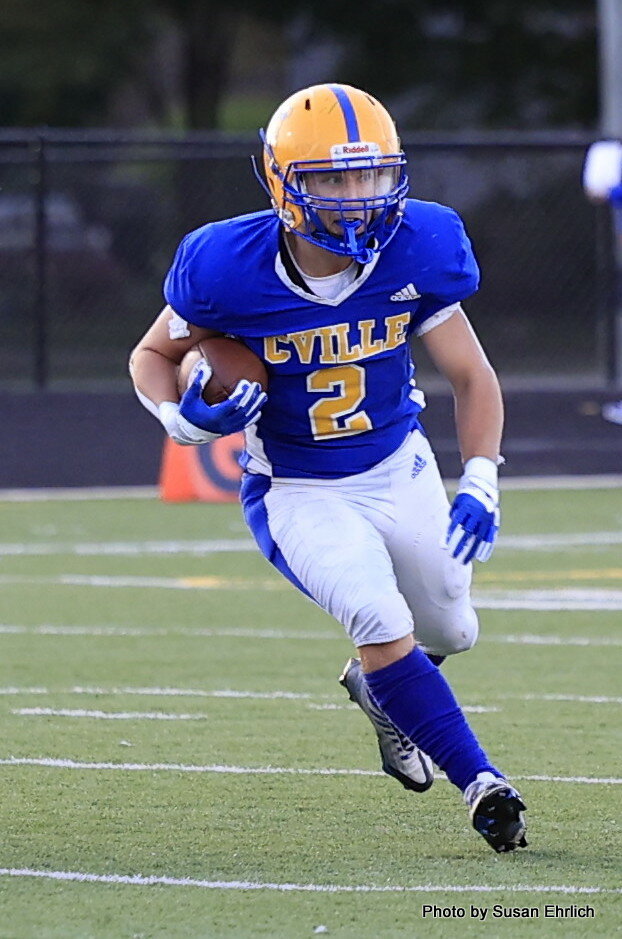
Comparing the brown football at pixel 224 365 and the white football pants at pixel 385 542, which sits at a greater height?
the brown football at pixel 224 365

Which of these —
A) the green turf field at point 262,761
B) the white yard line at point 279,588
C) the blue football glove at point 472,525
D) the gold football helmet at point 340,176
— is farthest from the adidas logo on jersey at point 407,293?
the white yard line at point 279,588

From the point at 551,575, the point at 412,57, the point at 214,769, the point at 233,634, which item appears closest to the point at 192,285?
the point at 214,769

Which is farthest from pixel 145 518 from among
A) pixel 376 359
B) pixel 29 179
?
pixel 29 179

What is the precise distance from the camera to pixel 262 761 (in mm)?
5039

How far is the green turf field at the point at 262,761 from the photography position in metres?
3.73

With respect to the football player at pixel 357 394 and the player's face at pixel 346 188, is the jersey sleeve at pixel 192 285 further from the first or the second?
the player's face at pixel 346 188

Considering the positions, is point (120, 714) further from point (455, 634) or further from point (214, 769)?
point (455, 634)

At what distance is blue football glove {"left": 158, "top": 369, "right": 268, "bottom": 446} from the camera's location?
416 cm

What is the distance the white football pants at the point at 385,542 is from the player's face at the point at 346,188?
0.62m

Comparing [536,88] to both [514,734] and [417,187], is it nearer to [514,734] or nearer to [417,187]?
[417,187]

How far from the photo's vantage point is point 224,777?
4.86m

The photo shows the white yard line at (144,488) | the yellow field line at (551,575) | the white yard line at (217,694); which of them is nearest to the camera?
the white yard line at (217,694)

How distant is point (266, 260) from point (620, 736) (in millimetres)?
1866

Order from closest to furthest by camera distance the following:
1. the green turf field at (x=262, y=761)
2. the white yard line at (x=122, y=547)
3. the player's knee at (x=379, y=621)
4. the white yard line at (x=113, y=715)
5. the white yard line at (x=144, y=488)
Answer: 1. the green turf field at (x=262, y=761)
2. the player's knee at (x=379, y=621)
3. the white yard line at (x=113, y=715)
4. the white yard line at (x=122, y=547)
5. the white yard line at (x=144, y=488)
